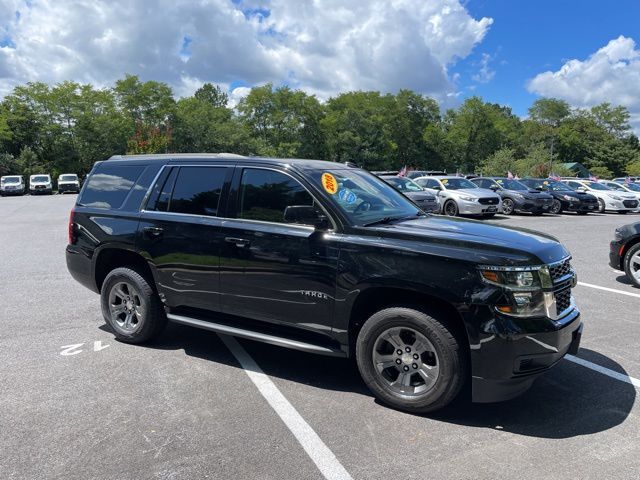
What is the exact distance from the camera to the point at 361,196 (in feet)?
14.4

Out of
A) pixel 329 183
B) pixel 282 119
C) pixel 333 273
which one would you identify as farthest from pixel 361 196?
pixel 282 119

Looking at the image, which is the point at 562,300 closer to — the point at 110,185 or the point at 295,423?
the point at 295,423

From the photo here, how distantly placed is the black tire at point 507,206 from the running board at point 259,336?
18.7m

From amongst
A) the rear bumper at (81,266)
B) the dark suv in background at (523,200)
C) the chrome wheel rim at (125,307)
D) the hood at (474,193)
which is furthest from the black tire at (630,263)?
the dark suv in background at (523,200)

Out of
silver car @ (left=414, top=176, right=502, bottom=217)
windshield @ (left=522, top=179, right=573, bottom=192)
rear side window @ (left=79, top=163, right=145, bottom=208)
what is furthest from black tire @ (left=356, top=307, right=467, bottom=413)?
windshield @ (left=522, top=179, right=573, bottom=192)

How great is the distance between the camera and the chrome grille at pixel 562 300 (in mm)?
3539

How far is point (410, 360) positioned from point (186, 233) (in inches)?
92.0

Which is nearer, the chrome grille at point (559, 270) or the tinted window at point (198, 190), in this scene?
the chrome grille at point (559, 270)

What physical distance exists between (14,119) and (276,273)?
70285 millimetres

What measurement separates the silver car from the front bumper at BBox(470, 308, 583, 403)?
48.7 ft

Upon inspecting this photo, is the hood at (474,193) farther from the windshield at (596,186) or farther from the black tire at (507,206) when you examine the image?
the windshield at (596,186)

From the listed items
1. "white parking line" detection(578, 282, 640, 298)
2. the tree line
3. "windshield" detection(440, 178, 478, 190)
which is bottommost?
"white parking line" detection(578, 282, 640, 298)

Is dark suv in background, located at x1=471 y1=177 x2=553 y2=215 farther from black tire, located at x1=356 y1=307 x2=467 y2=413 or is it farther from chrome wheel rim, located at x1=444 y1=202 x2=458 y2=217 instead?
black tire, located at x1=356 y1=307 x2=467 y2=413

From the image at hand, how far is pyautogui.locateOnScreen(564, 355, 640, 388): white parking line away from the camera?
13.5ft
